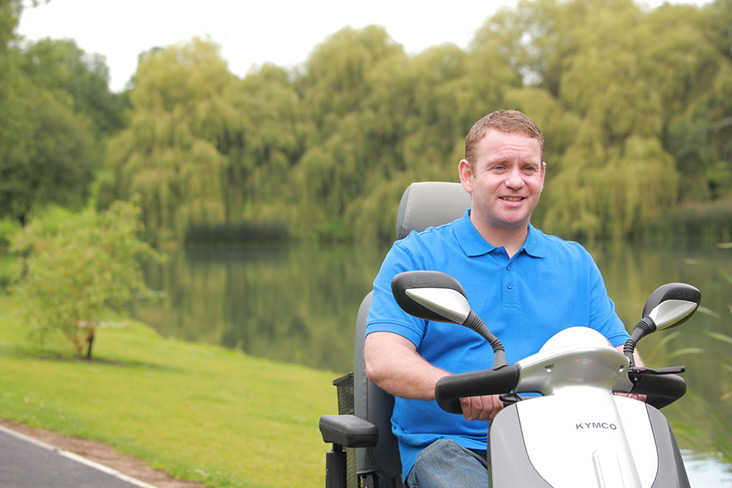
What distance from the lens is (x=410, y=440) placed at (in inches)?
92.8

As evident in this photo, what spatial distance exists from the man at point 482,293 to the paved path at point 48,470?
3.30 m

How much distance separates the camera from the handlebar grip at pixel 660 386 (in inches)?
73.4

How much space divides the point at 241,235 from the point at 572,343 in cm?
3265

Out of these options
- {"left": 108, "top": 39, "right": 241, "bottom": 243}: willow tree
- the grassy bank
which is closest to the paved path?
the grassy bank

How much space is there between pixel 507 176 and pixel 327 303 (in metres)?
19.5

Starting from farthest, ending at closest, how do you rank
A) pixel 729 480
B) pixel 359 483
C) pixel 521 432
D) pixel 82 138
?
pixel 82 138 → pixel 729 480 → pixel 359 483 → pixel 521 432

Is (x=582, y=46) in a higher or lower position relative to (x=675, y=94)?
higher

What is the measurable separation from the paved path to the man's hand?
3875 mm

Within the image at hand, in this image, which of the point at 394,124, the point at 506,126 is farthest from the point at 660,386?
the point at 394,124

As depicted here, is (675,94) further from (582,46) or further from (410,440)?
(410,440)

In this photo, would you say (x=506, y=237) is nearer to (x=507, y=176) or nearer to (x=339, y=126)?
(x=507, y=176)

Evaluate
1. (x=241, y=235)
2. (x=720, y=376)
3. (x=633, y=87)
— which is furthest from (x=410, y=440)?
(x=241, y=235)

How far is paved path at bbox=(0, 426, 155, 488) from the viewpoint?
504 centimetres

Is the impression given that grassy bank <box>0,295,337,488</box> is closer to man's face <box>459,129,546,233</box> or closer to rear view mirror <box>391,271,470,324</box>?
man's face <box>459,129,546,233</box>
